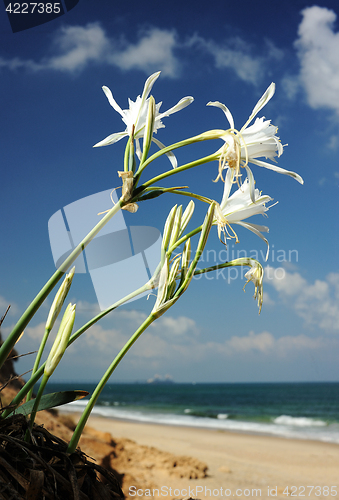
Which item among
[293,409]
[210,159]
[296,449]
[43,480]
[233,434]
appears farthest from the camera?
[293,409]

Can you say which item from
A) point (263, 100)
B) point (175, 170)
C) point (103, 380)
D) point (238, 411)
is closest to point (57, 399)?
point (103, 380)

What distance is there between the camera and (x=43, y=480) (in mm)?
215

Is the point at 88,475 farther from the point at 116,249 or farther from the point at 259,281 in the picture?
the point at 116,249

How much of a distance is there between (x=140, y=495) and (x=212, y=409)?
223 inches

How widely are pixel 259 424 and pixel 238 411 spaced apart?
5.30 ft

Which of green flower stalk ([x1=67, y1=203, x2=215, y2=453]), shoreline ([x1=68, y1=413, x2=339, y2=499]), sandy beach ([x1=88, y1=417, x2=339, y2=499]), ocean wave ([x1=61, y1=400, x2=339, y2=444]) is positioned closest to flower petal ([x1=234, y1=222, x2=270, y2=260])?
green flower stalk ([x1=67, y1=203, x2=215, y2=453])

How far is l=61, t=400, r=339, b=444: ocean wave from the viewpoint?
13.5 feet

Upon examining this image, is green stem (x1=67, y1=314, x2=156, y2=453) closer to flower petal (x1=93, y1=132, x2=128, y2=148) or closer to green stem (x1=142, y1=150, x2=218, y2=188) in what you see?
green stem (x1=142, y1=150, x2=218, y2=188)

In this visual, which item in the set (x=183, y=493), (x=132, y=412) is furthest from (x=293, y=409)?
(x=183, y=493)

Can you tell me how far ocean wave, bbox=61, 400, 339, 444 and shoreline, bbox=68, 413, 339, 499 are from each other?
0.34m

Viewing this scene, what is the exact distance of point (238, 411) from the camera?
673 cm

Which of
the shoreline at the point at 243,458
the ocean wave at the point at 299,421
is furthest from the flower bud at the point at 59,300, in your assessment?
the ocean wave at the point at 299,421

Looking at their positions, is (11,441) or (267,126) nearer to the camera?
(11,441)

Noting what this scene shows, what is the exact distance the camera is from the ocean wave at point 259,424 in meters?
4.11
